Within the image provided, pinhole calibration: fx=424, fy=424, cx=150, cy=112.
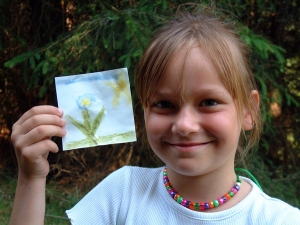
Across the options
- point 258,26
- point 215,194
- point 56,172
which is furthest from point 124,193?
point 258,26

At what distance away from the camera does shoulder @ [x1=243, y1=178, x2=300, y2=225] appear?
140 cm

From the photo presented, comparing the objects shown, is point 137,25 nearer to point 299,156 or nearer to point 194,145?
point 194,145

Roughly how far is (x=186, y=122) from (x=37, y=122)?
0.48m

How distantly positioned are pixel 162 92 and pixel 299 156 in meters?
3.66

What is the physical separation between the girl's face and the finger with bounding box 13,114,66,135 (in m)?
0.31

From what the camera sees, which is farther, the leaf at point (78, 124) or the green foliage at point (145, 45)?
the green foliage at point (145, 45)

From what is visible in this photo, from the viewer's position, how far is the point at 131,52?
2.95 metres

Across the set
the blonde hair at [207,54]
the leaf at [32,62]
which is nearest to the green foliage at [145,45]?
the leaf at [32,62]

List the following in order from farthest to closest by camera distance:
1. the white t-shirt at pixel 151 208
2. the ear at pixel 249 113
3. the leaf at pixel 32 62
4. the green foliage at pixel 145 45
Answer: the leaf at pixel 32 62 → the green foliage at pixel 145 45 → the ear at pixel 249 113 → the white t-shirt at pixel 151 208

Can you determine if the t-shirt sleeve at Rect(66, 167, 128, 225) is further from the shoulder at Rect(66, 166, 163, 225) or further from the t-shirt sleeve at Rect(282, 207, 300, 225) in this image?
the t-shirt sleeve at Rect(282, 207, 300, 225)

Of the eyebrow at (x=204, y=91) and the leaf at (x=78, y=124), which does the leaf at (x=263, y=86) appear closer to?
the eyebrow at (x=204, y=91)

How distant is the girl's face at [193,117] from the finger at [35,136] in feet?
1.06

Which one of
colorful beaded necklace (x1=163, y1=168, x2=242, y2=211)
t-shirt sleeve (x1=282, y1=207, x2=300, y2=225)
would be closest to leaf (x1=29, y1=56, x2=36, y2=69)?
colorful beaded necklace (x1=163, y1=168, x2=242, y2=211)

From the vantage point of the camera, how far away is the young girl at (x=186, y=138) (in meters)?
1.37
